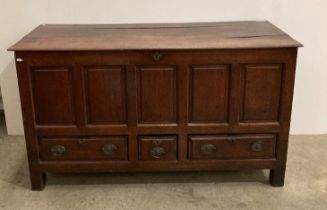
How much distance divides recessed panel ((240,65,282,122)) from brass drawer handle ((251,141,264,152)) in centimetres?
13

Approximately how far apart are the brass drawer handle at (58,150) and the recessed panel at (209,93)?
0.69 metres

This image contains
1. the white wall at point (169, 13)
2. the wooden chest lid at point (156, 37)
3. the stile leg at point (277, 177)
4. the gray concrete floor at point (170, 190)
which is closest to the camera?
the wooden chest lid at point (156, 37)

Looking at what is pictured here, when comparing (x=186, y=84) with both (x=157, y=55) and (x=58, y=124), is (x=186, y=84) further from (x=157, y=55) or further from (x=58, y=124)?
(x=58, y=124)

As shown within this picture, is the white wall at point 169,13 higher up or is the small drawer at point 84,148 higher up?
the white wall at point 169,13

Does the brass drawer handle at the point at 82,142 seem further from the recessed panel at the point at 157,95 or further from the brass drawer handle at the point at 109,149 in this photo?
the recessed panel at the point at 157,95

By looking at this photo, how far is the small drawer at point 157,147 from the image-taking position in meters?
2.05

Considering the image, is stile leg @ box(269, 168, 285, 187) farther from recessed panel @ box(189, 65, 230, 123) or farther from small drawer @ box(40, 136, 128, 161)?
small drawer @ box(40, 136, 128, 161)

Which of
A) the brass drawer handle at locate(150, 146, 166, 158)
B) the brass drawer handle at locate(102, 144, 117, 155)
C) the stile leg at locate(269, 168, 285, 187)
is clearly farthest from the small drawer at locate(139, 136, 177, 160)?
the stile leg at locate(269, 168, 285, 187)

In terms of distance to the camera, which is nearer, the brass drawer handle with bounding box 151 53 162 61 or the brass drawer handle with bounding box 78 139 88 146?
the brass drawer handle with bounding box 151 53 162 61

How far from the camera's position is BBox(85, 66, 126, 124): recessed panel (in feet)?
6.32

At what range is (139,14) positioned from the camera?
2.51m

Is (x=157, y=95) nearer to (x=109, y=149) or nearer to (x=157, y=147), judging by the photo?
(x=157, y=147)

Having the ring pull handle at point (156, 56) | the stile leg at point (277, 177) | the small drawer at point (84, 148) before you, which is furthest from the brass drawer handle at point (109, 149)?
the stile leg at point (277, 177)

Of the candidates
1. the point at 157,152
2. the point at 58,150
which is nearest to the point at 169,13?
the point at 157,152
